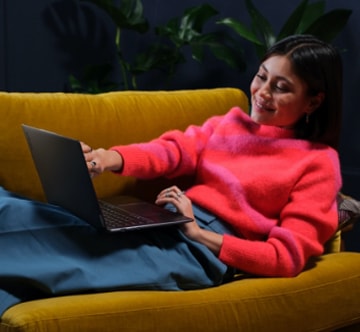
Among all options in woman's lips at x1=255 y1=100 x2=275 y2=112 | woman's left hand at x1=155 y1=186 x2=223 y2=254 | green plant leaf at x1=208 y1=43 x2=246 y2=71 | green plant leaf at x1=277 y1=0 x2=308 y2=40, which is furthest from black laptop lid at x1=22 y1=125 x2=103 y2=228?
green plant leaf at x1=208 y1=43 x2=246 y2=71

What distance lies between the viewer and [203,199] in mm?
1766

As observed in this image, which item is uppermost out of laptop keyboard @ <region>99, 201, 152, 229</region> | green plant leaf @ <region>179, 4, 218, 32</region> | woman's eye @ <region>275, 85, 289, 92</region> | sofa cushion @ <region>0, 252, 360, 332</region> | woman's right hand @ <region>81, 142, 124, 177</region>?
woman's eye @ <region>275, 85, 289, 92</region>

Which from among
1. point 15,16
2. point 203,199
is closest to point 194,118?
point 203,199

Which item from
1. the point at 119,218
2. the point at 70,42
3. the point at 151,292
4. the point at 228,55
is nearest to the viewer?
the point at 151,292

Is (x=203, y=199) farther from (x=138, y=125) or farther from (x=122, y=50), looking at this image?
(x=122, y=50)

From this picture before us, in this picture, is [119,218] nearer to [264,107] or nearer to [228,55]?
[264,107]

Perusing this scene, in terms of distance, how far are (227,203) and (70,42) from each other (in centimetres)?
188

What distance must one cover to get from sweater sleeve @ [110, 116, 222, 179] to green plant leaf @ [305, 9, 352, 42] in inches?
33.6

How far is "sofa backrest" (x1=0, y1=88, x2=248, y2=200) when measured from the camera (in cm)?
179

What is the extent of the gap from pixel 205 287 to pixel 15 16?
2.09 metres

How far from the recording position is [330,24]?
8.54 ft

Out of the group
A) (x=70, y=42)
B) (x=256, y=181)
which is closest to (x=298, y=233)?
(x=256, y=181)

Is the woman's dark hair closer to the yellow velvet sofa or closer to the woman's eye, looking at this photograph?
the woman's eye

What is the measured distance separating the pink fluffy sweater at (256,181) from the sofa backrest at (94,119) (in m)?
0.10
